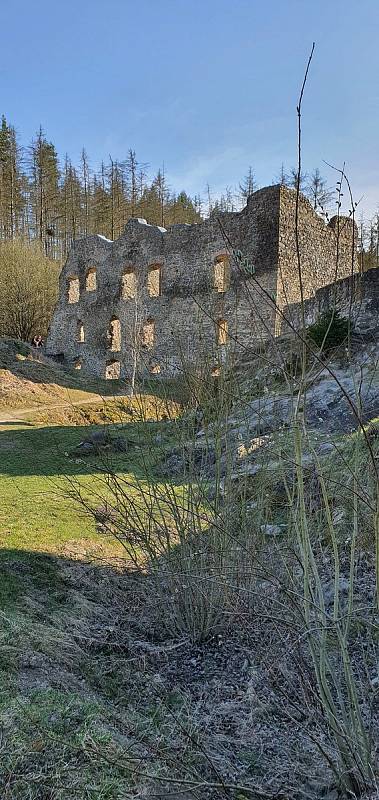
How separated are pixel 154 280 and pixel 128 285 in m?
1.49

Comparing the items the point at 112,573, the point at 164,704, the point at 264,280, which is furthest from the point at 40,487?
the point at 264,280

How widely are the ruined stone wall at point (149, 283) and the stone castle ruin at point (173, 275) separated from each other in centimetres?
4

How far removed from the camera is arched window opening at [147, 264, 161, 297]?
2088 cm

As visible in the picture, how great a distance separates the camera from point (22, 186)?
34.1 meters

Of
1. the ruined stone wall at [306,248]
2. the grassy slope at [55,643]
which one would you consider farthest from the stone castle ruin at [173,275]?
the grassy slope at [55,643]

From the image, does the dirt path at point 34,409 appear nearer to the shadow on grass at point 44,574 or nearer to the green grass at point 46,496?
the green grass at point 46,496

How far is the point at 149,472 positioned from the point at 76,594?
42.4 inches

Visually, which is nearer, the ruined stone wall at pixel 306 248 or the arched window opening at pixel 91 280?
the ruined stone wall at pixel 306 248

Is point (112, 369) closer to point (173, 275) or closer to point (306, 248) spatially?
point (173, 275)

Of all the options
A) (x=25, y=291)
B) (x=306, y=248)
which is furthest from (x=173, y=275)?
(x=25, y=291)

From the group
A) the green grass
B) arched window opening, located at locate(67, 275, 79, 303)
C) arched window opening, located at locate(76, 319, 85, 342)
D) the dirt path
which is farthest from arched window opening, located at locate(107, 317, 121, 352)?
the green grass

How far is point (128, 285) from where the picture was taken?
72.4 ft

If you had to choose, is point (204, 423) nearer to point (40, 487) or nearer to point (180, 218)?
point (40, 487)

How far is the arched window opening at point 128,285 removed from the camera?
72.0 feet
